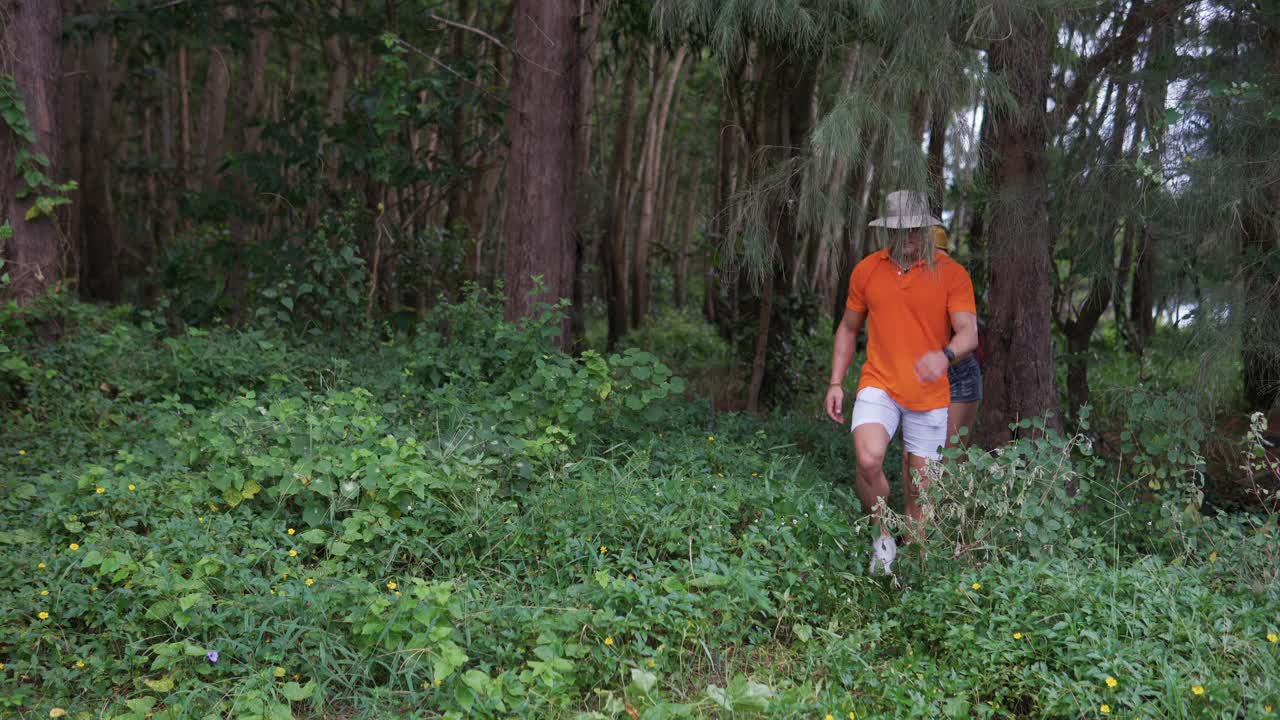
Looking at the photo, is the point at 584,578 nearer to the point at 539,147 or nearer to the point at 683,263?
the point at 539,147

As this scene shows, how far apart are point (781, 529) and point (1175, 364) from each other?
2.53 metres

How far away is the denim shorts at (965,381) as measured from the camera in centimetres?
529

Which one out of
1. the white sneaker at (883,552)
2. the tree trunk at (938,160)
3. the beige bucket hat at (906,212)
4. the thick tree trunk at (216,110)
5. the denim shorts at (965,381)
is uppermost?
the thick tree trunk at (216,110)

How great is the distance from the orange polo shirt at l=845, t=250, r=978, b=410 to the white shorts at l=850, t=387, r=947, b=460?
0.13ft

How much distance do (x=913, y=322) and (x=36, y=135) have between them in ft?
21.5

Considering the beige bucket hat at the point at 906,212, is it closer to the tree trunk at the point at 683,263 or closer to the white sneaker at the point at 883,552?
the white sneaker at the point at 883,552

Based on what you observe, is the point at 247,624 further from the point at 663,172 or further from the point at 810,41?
the point at 663,172

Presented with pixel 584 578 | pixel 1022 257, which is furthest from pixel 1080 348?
pixel 584 578

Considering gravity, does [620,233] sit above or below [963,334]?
above

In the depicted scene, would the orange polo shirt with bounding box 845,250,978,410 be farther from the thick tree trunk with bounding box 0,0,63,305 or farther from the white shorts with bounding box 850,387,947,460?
the thick tree trunk with bounding box 0,0,63,305

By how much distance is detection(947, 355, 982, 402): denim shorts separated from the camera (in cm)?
529

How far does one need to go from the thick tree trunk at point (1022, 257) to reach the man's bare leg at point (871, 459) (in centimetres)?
116

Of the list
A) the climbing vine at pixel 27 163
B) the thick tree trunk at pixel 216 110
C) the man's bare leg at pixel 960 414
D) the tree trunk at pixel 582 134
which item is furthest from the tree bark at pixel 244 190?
the man's bare leg at pixel 960 414

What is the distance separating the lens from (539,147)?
734 centimetres
